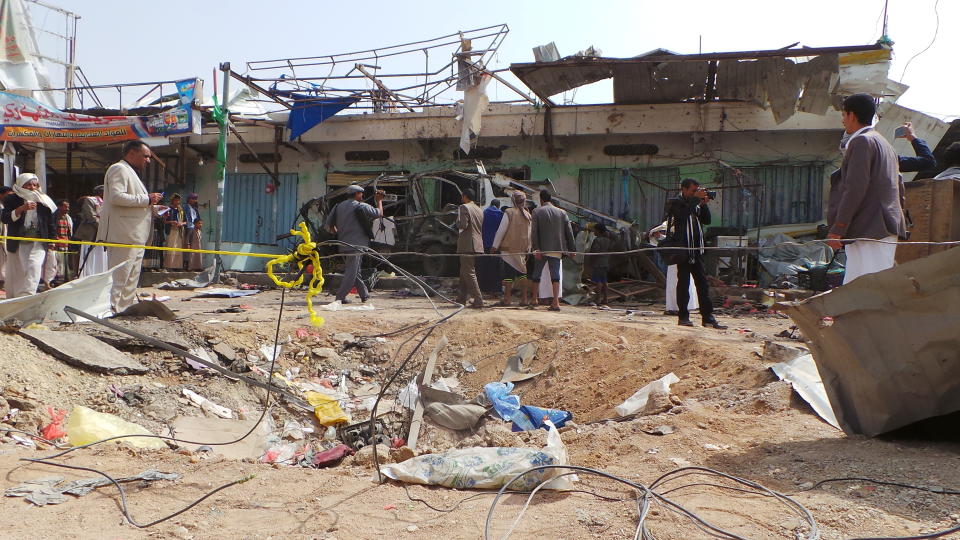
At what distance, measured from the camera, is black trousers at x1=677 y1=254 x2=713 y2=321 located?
6.45 m

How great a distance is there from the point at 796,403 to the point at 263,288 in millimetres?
9218

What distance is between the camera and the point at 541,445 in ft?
13.4

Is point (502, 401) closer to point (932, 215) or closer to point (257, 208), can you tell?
point (932, 215)

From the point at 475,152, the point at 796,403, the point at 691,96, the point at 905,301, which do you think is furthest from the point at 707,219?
the point at 475,152

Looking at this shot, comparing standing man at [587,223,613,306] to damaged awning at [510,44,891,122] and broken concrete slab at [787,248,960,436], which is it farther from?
broken concrete slab at [787,248,960,436]

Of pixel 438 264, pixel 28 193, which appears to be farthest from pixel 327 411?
pixel 438 264

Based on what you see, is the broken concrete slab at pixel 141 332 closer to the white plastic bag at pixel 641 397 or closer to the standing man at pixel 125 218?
the standing man at pixel 125 218

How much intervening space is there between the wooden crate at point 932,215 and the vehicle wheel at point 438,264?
721 cm

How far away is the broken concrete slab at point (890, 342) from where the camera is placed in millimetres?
3090

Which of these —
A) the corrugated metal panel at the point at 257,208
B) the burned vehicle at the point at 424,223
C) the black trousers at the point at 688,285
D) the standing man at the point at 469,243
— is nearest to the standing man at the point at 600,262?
the burned vehicle at the point at 424,223

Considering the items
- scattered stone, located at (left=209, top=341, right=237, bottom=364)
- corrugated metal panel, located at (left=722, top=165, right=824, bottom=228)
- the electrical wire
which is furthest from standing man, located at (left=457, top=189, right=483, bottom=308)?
corrugated metal panel, located at (left=722, top=165, right=824, bottom=228)

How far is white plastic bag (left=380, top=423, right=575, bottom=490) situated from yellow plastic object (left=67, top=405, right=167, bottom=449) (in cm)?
161

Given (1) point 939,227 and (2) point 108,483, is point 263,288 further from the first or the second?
(1) point 939,227

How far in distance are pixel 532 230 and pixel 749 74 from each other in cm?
568
